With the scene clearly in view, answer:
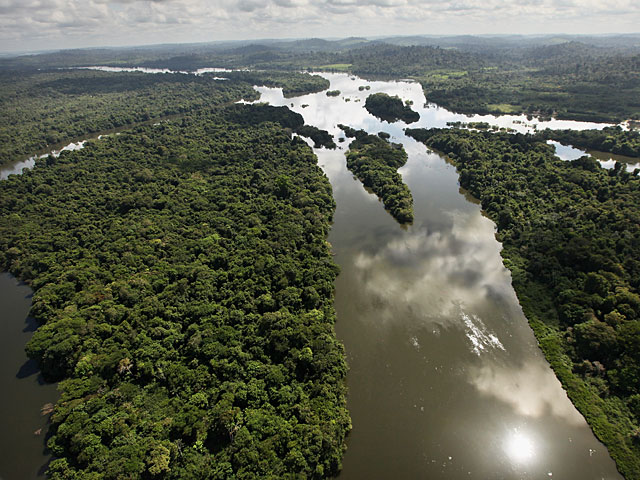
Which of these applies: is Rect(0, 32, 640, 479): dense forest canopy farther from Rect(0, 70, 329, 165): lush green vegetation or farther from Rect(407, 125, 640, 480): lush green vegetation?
Rect(0, 70, 329, 165): lush green vegetation

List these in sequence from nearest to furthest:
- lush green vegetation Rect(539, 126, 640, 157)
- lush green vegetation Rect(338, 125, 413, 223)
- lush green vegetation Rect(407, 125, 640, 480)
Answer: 1. lush green vegetation Rect(407, 125, 640, 480)
2. lush green vegetation Rect(338, 125, 413, 223)
3. lush green vegetation Rect(539, 126, 640, 157)

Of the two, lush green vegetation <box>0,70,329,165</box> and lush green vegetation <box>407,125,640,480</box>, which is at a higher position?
lush green vegetation <box>0,70,329,165</box>

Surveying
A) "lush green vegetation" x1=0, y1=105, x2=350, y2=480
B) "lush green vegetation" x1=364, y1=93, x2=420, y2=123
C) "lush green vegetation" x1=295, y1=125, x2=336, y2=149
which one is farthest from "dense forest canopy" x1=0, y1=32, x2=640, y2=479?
"lush green vegetation" x1=364, y1=93, x2=420, y2=123

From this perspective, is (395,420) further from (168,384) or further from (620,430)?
(168,384)

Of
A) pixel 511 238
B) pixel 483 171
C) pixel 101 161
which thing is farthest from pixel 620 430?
pixel 101 161

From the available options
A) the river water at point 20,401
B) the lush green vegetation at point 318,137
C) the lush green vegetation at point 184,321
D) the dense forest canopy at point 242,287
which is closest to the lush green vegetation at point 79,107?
the dense forest canopy at point 242,287
